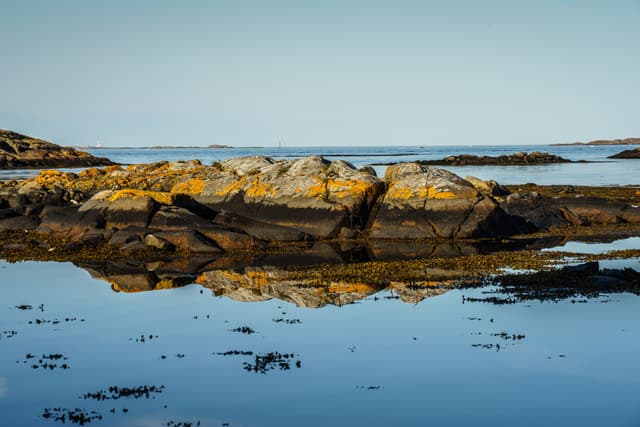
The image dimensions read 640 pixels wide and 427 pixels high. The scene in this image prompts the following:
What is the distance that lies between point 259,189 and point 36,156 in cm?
9342

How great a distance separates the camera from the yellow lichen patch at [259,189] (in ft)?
108

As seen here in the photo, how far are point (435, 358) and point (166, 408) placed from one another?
519cm

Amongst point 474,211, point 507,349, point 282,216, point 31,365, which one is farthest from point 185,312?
point 474,211

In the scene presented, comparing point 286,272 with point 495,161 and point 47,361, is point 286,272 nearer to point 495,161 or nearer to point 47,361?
point 47,361

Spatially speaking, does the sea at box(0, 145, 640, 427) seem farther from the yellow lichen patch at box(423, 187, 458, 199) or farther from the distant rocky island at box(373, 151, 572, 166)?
the distant rocky island at box(373, 151, 572, 166)

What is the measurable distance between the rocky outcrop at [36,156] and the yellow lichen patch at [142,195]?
270ft

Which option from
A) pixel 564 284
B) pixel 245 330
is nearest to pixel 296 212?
pixel 564 284

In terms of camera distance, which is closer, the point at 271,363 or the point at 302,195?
the point at 271,363

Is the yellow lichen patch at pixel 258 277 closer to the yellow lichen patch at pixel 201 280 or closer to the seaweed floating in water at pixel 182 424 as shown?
the yellow lichen patch at pixel 201 280

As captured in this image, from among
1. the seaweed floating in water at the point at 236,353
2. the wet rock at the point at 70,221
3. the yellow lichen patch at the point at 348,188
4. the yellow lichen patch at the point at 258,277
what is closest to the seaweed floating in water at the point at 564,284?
the yellow lichen patch at the point at 258,277

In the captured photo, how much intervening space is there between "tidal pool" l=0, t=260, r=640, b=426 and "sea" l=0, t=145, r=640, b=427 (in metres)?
0.04

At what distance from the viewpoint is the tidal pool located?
421 inches

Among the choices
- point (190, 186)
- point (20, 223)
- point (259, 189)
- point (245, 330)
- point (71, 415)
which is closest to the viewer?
point (71, 415)

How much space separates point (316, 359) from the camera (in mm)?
13398
